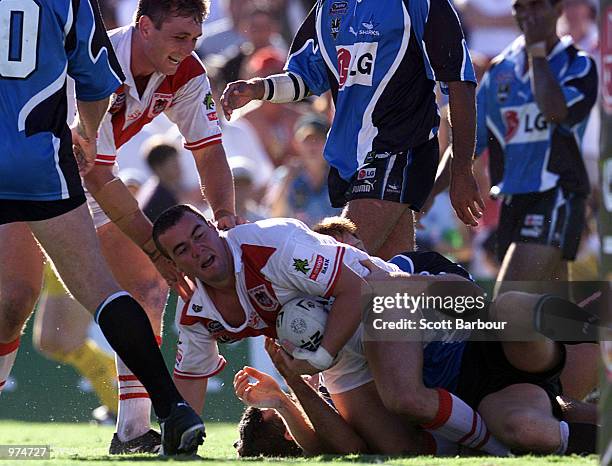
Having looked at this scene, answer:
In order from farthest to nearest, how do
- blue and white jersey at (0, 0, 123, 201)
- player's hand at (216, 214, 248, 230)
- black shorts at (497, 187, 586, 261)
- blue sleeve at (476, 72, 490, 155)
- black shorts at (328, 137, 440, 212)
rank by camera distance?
1. blue sleeve at (476, 72, 490, 155)
2. black shorts at (497, 187, 586, 261)
3. black shorts at (328, 137, 440, 212)
4. player's hand at (216, 214, 248, 230)
5. blue and white jersey at (0, 0, 123, 201)

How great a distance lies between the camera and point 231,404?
8484 millimetres

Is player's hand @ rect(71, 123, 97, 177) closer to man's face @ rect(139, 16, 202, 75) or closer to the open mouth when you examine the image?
man's face @ rect(139, 16, 202, 75)

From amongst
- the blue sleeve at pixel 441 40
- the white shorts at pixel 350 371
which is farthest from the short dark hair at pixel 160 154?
the white shorts at pixel 350 371

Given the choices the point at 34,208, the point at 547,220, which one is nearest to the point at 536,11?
the point at 547,220

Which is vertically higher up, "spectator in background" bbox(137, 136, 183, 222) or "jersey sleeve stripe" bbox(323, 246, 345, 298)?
"jersey sleeve stripe" bbox(323, 246, 345, 298)

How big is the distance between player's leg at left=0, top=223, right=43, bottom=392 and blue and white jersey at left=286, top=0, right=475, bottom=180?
1.57m

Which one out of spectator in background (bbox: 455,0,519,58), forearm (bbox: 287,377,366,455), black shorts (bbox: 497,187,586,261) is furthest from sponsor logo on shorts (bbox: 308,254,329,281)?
spectator in background (bbox: 455,0,519,58)

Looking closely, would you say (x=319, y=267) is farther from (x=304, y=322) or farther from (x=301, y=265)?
(x=304, y=322)

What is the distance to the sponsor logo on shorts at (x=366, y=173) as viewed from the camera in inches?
249

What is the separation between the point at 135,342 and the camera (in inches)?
195

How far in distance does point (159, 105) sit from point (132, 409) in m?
1.48

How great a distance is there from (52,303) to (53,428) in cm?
77

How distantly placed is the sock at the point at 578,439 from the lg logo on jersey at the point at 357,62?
201 cm

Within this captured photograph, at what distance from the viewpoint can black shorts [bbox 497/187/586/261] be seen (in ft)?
28.4
